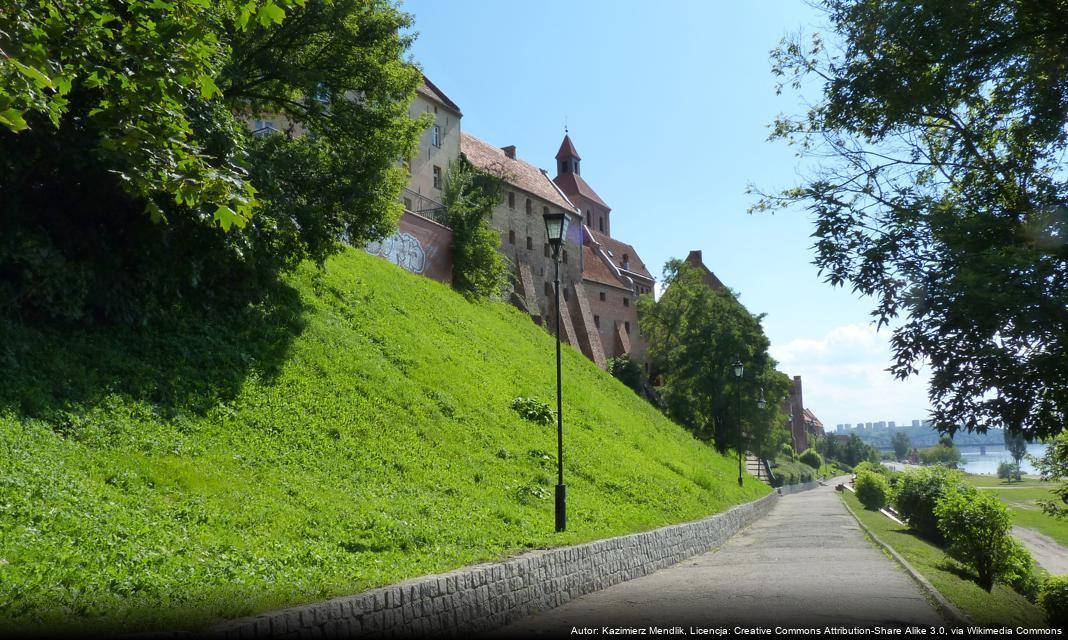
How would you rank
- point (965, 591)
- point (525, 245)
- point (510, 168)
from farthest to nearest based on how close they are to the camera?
1. point (510, 168)
2. point (525, 245)
3. point (965, 591)

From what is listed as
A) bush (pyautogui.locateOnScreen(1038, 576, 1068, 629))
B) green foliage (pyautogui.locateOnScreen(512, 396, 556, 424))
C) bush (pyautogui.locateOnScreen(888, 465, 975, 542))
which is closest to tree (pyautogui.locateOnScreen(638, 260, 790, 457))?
bush (pyautogui.locateOnScreen(888, 465, 975, 542))

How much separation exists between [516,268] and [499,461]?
31.1 meters

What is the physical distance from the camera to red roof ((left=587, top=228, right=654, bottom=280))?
73.9m

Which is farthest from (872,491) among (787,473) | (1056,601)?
(787,473)

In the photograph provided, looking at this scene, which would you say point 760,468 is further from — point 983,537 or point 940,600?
point 940,600

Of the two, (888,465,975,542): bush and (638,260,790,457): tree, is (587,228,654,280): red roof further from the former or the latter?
(888,465,975,542): bush

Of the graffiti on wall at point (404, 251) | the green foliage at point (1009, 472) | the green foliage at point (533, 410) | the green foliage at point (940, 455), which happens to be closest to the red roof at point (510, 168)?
the graffiti on wall at point (404, 251)

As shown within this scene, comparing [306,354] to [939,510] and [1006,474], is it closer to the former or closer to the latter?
[939,510]

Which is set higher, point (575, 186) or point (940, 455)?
point (575, 186)

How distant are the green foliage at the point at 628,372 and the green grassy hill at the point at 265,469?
95.4 feet

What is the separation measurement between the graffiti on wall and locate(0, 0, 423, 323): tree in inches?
413

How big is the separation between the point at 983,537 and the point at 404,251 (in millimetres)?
23061

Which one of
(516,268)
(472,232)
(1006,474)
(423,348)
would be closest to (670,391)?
(516,268)

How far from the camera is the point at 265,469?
11.5m
